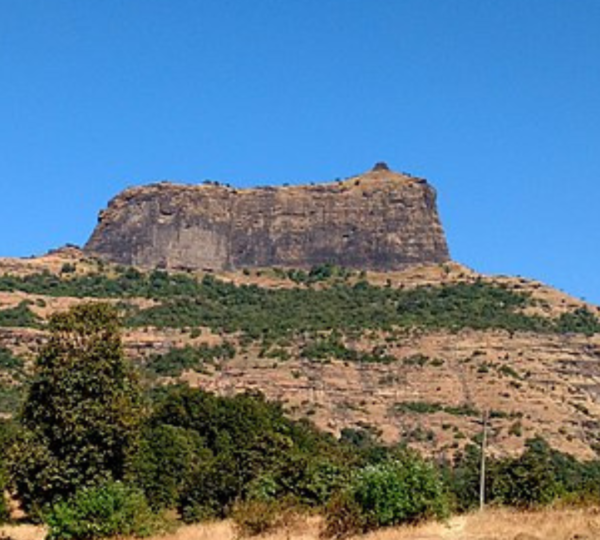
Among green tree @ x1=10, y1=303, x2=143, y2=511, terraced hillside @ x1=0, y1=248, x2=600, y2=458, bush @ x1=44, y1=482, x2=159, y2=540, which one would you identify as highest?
terraced hillside @ x1=0, y1=248, x2=600, y2=458

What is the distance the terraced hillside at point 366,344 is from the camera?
301 feet

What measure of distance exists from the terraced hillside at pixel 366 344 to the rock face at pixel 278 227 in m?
9.77

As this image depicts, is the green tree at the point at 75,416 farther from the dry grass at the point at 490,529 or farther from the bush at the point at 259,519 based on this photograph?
the bush at the point at 259,519

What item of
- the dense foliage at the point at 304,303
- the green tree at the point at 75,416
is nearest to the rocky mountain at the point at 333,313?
the dense foliage at the point at 304,303

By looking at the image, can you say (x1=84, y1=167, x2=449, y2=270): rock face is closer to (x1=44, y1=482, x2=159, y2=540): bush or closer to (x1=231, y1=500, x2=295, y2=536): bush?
(x1=231, y1=500, x2=295, y2=536): bush

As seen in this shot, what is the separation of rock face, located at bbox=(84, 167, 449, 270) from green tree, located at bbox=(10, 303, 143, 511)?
12766cm

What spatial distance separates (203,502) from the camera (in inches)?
1703

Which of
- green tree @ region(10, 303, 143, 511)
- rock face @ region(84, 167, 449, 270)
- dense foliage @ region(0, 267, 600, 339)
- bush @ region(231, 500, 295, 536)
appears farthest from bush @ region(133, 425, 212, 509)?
rock face @ region(84, 167, 449, 270)

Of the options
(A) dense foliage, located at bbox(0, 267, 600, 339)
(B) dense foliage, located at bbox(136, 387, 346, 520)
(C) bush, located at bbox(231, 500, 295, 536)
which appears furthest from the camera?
(A) dense foliage, located at bbox(0, 267, 600, 339)

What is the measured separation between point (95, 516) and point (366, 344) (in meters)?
83.8

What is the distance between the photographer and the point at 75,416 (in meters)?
27.0

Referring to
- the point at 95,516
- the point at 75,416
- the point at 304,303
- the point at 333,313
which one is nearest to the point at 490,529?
the point at 95,516

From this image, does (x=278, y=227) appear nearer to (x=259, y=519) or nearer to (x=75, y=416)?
(x=75, y=416)

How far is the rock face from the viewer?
157875 mm
